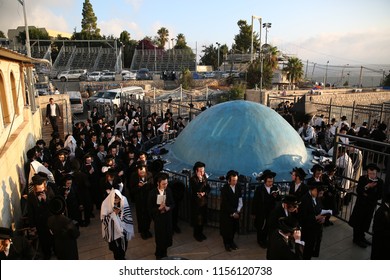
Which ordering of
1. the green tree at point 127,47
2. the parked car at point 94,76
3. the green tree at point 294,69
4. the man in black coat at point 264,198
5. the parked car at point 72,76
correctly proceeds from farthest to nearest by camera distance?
the green tree at point 127,47
the green tree at point 294,69
the parked car at point 72,76
the parked car at point 94,76
the man in black coat at point 264,198

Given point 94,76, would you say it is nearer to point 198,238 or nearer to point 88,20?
point 88,20

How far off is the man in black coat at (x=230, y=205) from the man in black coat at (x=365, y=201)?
2.40 meters

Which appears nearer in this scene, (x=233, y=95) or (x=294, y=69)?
(x=233, y=95)

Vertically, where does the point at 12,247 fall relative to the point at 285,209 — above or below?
below

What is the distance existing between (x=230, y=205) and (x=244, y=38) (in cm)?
6334

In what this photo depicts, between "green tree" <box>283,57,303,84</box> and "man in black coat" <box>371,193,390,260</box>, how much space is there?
45101 mm

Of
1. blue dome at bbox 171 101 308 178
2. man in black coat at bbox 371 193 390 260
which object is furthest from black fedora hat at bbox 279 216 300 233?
blue dome at bbox 171 101 308 178

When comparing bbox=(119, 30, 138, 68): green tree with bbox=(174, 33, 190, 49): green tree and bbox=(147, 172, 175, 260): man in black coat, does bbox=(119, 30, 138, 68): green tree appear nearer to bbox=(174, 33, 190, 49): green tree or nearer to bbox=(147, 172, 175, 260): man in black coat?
bbox=(174, 33, 190, 49): green tree

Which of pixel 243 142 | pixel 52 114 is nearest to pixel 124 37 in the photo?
pixel 52 114

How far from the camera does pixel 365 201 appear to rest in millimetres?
6117

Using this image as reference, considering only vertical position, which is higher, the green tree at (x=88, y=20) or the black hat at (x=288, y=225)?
the green tree at (x=88, y=20)

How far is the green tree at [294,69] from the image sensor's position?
4669cm

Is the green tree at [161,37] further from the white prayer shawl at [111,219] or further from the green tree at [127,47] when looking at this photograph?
the white prayer shawl at [111,219]

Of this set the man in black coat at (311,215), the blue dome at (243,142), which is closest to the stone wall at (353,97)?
the blue dome at (243,142)
